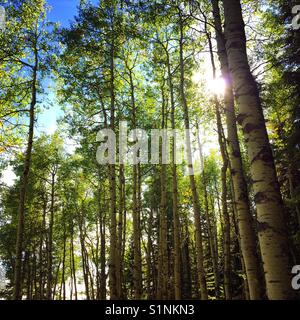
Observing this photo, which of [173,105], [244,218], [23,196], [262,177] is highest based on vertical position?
[173,105]

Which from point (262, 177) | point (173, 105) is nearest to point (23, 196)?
point (173, 105)

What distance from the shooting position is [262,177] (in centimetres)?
331

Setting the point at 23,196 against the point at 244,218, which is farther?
the point at 23,196

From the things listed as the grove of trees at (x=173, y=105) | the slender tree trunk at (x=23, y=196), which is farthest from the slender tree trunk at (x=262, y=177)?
the slender tree trunk at (x=23, y=196)

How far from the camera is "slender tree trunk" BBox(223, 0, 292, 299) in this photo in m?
3.01

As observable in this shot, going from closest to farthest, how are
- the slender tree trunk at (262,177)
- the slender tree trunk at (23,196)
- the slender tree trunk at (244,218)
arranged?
the slender tree trunk at (262,177) → the slender tree trunk at (244,218) → the slender tree trunk at (23,196)

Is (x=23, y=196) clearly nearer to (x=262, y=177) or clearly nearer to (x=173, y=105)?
(x=173, y=105)

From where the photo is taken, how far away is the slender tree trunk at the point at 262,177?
301cm

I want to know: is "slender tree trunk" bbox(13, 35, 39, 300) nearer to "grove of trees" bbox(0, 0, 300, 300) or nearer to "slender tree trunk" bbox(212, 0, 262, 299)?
"grove of trees" bbox(0, 0, 300, 300)

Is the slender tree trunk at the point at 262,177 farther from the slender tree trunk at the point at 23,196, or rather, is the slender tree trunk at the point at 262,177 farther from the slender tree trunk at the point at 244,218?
the slender tree trunk at the point at 23,196

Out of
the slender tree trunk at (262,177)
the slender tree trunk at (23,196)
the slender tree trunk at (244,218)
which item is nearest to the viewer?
the slender tree trunk at (262,177)
